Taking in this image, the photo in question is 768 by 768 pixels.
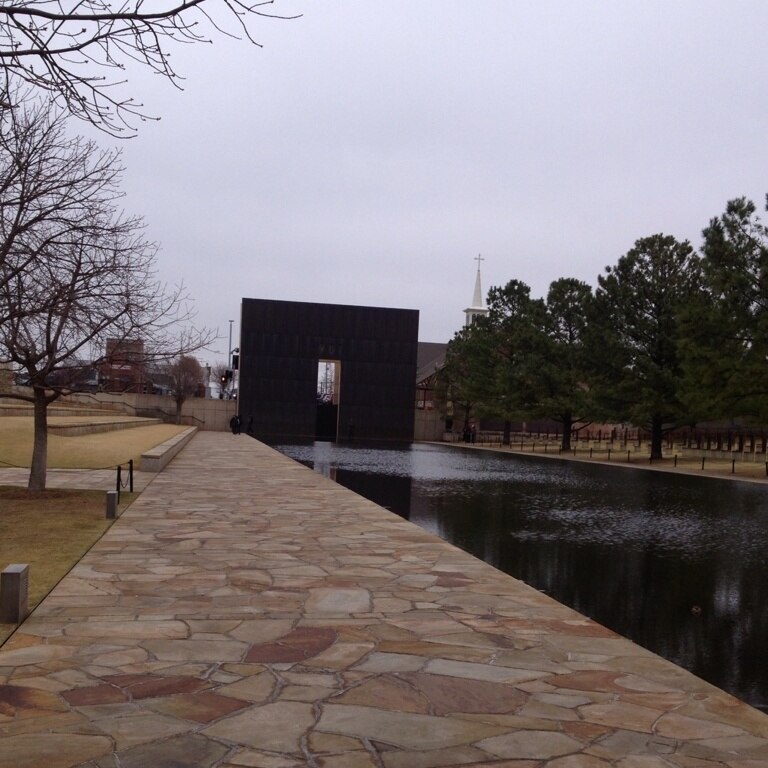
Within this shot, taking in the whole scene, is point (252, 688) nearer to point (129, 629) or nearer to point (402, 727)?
point (402, 727)

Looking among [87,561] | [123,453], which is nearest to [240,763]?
[87,561]

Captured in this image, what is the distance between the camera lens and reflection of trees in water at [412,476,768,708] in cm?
653

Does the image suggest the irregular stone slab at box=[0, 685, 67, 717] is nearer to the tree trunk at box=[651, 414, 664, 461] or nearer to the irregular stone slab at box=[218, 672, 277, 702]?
the irregular stone slab at box=[218, 672, 277, 702]

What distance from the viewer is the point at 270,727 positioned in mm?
4066

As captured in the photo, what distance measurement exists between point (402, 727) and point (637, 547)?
8.08 meters

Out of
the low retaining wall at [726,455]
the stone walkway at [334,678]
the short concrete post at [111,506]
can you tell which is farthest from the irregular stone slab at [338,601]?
the low retaining wall at [726,455]

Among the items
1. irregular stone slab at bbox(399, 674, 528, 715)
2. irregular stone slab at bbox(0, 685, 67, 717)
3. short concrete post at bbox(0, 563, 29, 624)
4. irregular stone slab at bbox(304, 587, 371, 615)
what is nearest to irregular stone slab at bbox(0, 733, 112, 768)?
irregular stone slab at bbox(0, 685, 67, 717)

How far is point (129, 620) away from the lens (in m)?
6.06

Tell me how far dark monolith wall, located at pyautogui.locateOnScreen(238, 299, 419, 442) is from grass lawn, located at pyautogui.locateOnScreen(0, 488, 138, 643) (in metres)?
49.0

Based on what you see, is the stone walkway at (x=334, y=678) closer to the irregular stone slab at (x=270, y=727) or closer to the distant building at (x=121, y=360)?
the irregular stone slab at (x=270, y=727)

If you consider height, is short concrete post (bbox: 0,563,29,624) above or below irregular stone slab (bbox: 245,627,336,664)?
above

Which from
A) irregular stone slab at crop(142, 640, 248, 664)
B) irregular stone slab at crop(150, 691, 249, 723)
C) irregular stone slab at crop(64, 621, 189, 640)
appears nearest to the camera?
irregular stone slab at crop(150, 691, 249, 723)

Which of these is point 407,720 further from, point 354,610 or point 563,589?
point 563,589

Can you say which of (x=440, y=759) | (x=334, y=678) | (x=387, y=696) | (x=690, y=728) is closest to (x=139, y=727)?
(x=334, y=678)
